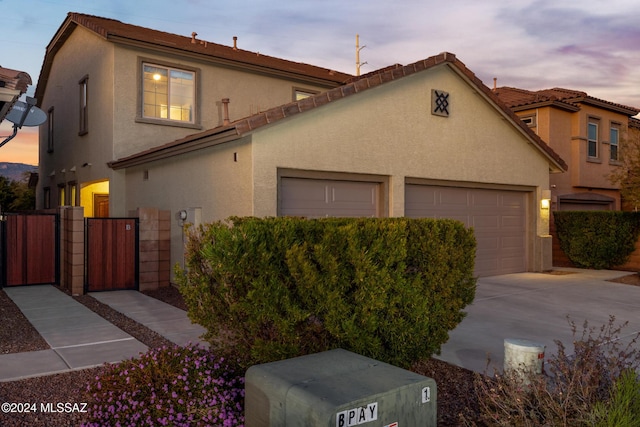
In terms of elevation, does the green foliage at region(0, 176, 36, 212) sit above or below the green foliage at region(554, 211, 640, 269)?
above

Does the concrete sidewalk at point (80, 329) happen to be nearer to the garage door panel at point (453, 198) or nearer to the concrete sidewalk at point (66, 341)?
the concrete sidewalk at point (66, 341)

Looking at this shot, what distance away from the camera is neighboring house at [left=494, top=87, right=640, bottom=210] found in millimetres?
20422

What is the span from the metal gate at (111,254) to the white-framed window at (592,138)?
19.1m

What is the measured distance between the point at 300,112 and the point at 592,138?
17243 mm

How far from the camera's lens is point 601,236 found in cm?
1622

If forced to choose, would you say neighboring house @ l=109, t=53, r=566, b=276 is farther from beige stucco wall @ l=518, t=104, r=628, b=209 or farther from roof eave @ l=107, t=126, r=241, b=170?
beige stucco wall @ l=518, t=104, r=628, b=209

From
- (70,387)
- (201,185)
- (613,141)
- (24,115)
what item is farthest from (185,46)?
(613,141)

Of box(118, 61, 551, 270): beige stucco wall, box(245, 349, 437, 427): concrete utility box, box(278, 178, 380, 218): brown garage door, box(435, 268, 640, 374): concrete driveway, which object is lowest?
box(435, 268, 640, 374): concrete driveway

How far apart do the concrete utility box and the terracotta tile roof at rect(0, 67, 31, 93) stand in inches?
219

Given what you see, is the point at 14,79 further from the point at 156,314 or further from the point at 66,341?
the point at 156,314

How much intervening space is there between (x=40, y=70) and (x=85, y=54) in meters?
7.04

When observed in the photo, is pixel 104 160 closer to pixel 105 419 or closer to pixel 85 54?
pixel 85 54

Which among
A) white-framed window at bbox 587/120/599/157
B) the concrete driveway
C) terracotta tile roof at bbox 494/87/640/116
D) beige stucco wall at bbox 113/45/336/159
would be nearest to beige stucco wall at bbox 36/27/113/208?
beige stucco wall at bbox 113/45/336/159

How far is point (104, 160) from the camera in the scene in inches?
588
